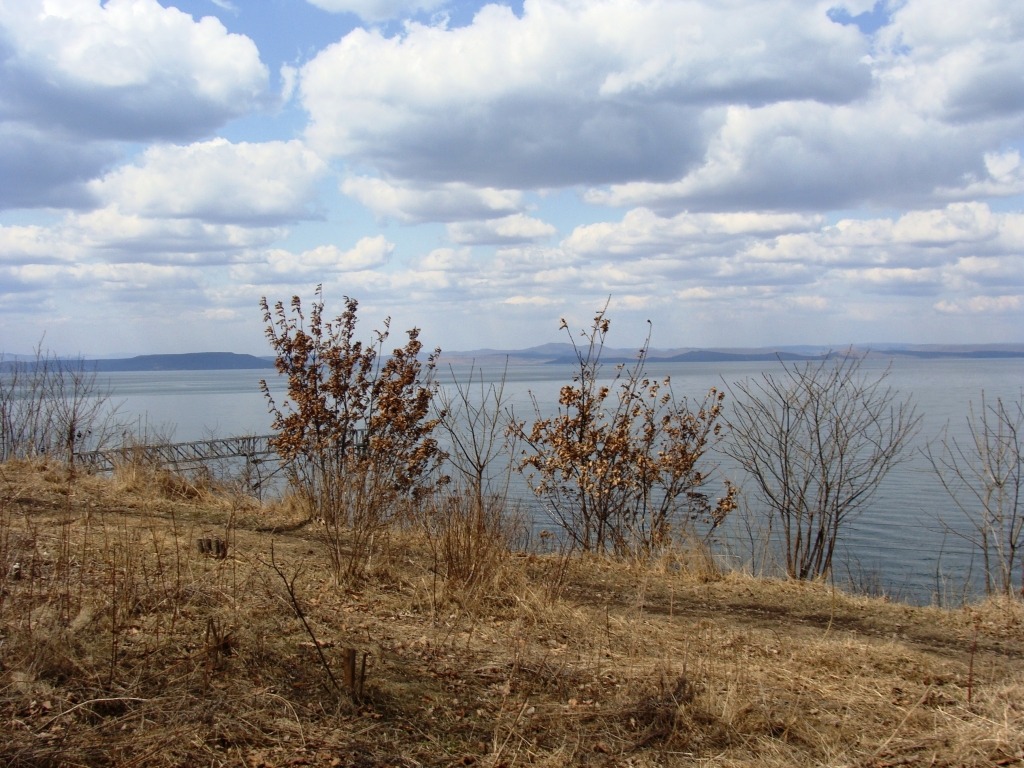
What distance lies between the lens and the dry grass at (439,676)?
13.6 feet

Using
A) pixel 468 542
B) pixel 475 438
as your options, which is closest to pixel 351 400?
pixel 475 438

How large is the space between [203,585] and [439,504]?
8.21ft

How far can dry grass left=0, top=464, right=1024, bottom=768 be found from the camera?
4141mm

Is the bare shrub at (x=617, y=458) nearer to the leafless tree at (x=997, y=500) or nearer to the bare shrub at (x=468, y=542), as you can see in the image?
the leafless tree at (x=997, y=500)

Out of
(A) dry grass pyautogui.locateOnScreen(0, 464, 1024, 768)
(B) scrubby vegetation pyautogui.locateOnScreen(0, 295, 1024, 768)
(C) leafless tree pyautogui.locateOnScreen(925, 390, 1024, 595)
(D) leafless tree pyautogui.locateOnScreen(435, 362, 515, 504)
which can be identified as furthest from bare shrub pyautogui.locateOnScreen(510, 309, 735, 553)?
(A) dry grass pyautogui.locateOnScreen(0, 464, 1024, 768)

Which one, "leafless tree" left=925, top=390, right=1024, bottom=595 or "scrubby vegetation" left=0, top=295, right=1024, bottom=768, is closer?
"scrubby vegetation" left=0, top=295, right=1024, bottom=768

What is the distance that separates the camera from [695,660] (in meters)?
5.99

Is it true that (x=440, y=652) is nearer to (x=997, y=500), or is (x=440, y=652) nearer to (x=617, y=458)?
(x=617, y=458)

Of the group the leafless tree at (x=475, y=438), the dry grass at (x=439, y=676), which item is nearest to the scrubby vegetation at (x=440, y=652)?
the dry grass at (x=439, y=676)

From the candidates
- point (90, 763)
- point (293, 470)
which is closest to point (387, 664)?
point (90, 763)

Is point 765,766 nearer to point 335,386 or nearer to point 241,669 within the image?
point 241,669

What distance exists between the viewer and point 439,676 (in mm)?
5227

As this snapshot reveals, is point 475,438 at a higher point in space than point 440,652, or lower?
higher

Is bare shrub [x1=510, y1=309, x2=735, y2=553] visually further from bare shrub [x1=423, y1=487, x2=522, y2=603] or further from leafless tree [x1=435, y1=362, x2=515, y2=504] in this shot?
bare shrub [x1=423, y1=487, x2=522, y2=603]
